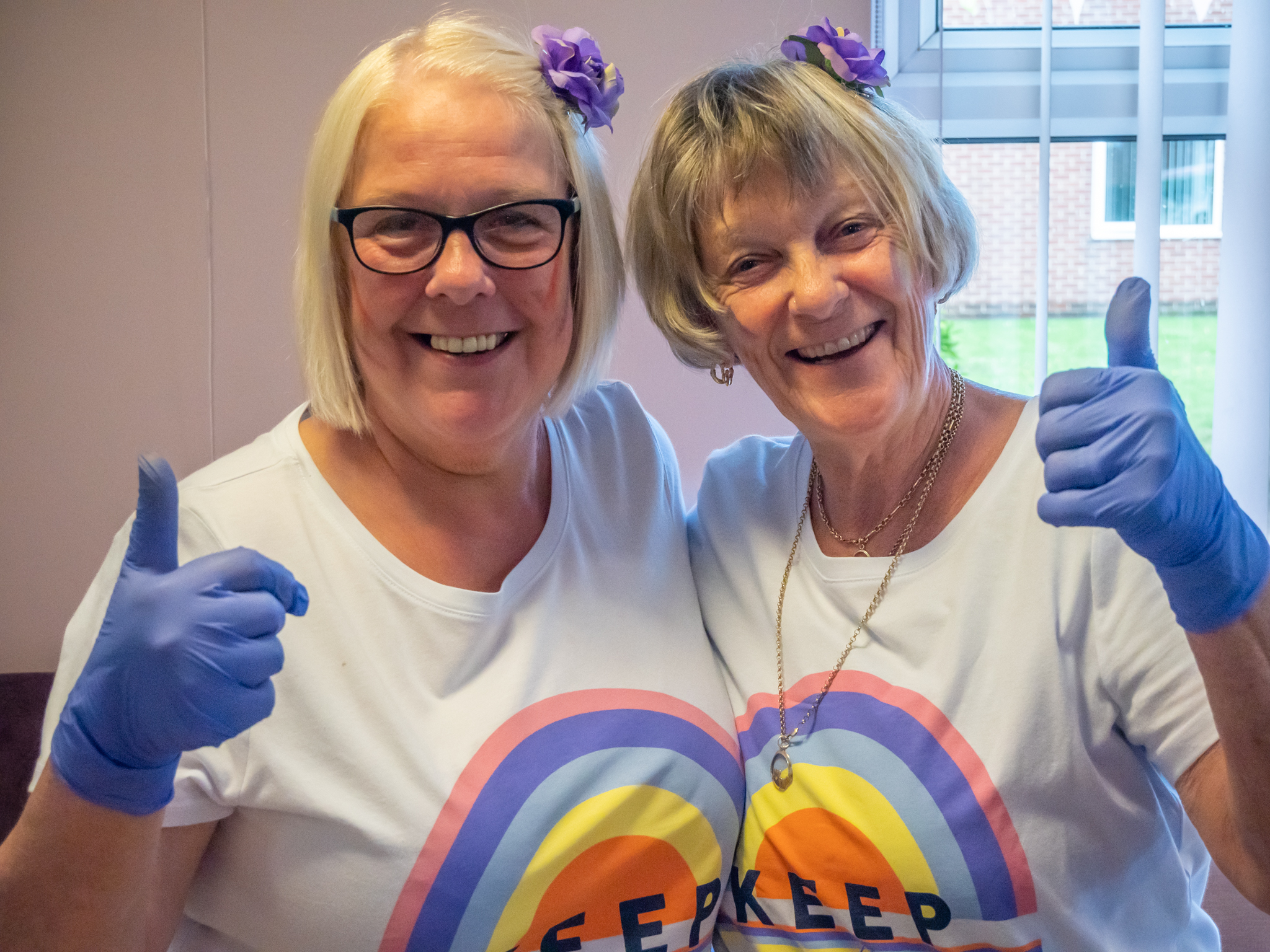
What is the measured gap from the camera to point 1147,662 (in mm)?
983

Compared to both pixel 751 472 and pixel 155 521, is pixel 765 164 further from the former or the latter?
pixel 155 521

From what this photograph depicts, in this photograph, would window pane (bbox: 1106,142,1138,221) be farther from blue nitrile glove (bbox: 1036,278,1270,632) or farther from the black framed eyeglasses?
the black framed eyeglasses

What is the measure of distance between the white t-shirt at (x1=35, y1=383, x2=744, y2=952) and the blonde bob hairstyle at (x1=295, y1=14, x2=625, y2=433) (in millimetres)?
100

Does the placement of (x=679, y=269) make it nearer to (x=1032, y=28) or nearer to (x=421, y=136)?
(x=421, y=136)

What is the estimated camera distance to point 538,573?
1.19 m

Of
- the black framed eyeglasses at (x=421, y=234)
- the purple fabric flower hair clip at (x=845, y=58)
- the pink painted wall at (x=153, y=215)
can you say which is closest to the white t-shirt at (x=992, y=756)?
the purple fabric flower hair clip at (x=845, y=58)

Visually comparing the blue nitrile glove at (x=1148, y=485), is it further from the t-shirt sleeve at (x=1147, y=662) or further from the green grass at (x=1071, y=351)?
the green grass at (x=1071, y=351)

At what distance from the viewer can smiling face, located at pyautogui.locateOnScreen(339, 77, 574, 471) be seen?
1089 millimetres

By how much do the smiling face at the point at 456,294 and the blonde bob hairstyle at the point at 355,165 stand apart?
2cm

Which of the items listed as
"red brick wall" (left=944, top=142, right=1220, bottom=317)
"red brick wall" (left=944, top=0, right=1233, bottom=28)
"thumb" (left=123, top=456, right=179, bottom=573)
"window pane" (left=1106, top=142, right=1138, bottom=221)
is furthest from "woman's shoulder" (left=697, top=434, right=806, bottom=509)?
"red brick wall" (left=944, top=0, right=1233, bottom=28)

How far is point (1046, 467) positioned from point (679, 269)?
57 centimetres

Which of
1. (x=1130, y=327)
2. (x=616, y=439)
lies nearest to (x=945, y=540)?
(x=1130, y=327)

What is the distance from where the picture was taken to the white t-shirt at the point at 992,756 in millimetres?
1030

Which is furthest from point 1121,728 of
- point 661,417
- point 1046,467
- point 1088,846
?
point 661,417
